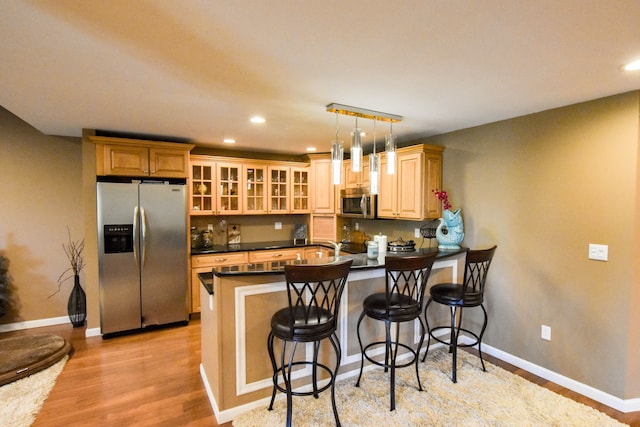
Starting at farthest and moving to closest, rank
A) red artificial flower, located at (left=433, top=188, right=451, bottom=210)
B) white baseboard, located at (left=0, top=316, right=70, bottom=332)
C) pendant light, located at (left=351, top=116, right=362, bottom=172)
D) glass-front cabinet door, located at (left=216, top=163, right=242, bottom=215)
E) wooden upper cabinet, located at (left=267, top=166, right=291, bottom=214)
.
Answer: wooden upper cabinet, located at (left=267, top=166, right=291, bottom=214) → glass-front cabinet door, located at (left=216, top=163, right=242, bottom=215) → white baseboard, located at (left=0, top=316, right=70, bottom=332) → red artificial flower, located at (left=433, top=188, right=451, bottom=210) → pendant light, located at (left=351, top=116, right=362, bottom=172)

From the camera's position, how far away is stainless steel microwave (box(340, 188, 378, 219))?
4270 mm

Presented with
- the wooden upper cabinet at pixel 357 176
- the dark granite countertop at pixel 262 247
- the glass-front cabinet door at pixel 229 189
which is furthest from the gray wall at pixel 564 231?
the glass-front cabinet door at pixel 229 189

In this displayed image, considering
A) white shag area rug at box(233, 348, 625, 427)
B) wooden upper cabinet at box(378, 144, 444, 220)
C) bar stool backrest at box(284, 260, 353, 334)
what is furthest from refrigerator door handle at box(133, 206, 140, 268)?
wooden upper cabinet at box(378, 144, 444, 220)

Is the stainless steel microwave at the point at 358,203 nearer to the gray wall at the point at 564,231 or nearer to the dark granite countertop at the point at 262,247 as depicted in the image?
the dark granite countertop at the point at 262,247

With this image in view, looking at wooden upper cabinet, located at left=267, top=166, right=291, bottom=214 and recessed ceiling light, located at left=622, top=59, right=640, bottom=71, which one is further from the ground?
recessed ceiling light, located at left=622, top=59, right=640, bottom=71

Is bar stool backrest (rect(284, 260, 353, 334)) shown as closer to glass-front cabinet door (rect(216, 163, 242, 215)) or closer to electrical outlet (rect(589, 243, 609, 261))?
electrical outlet (rect(589, 243, 609, 261))

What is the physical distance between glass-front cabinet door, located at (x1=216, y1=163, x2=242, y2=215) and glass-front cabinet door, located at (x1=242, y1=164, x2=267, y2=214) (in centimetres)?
10

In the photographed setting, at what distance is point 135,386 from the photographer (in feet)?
8.64

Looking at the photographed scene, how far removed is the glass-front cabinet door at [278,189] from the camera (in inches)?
194

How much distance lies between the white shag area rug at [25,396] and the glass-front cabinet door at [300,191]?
11.1 ft

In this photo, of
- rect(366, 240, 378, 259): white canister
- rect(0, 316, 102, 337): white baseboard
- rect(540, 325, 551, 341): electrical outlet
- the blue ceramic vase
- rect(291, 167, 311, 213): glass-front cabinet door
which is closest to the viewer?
rect(540, 325, 551, 341): electrical outlet

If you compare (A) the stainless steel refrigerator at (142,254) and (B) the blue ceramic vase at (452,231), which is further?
(A) the stainless steel refrigerator at (142,254)

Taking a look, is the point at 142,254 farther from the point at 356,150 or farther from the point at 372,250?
the point at 356,150

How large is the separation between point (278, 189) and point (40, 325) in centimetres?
352
